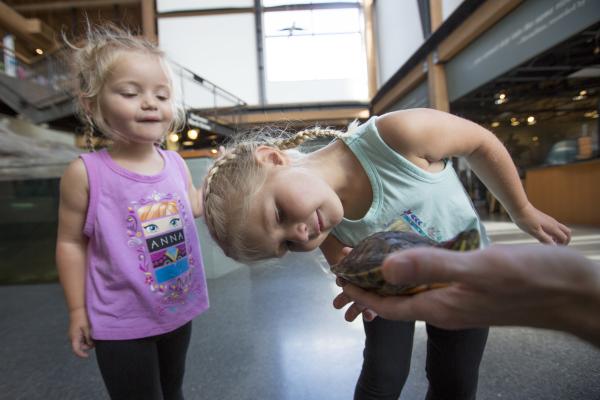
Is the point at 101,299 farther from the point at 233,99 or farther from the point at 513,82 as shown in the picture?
the point at 233,99

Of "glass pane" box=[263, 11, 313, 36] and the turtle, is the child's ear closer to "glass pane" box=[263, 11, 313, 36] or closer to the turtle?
the turtle

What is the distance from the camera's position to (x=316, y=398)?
1.38 m

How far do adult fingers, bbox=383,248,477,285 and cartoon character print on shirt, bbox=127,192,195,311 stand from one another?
0.74m

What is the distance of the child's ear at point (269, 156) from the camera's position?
2.58 ft

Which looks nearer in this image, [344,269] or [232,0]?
[344,269]

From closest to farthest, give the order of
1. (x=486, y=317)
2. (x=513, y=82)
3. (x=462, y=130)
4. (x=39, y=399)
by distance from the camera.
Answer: (x=486, y=317) < (x=462, y=130) < (x=39, y=399) < (x=513, y=82)

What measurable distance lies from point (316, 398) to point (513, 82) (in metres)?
7.78

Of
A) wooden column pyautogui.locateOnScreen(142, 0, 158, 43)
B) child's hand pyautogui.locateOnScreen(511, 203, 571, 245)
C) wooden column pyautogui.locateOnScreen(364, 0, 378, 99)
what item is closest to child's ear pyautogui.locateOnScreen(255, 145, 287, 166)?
child's hand pyautogui.locateOnScreen(511, 203, 571, 245)

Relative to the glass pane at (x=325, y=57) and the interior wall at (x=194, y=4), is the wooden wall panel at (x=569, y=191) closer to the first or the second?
the glass pane at (x=325, y=57)

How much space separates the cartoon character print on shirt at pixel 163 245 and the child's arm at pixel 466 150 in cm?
59

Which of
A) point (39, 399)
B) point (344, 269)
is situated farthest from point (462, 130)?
point (39, 399)

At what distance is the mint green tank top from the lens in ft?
2.40

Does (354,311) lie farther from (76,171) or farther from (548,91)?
(548,91)

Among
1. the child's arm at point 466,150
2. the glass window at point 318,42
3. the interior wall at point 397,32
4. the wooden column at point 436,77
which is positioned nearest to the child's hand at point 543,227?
the child's arm at point 466,150
